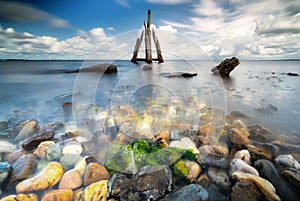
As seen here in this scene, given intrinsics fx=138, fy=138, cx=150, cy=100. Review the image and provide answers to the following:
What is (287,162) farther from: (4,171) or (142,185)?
(4,171)

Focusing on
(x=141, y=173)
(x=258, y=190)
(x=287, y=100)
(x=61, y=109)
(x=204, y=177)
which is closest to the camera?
(x=258, y=190)

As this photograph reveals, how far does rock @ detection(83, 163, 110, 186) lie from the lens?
54.5 inches

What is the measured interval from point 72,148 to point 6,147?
0.95 meters

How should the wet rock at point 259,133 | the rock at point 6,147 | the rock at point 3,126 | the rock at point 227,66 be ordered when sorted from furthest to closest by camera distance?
the rock at point 227,66, the rock at point 3,126, the wet rock at point 259,133, the rock at point 6,147

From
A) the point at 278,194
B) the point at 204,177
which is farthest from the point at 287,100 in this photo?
the point at 204,177

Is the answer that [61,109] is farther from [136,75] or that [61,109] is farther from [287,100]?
[287,100]

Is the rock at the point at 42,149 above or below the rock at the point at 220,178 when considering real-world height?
below

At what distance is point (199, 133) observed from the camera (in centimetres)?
211

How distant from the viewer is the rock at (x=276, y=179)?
1.21 meters

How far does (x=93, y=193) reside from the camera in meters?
1.23

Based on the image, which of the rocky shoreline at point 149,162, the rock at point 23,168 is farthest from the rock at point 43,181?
the rock at point 23,168

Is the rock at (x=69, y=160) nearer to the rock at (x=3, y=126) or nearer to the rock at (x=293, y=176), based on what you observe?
the rock at (x=3, y=126)

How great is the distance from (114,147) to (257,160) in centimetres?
171

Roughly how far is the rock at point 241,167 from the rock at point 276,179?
0.36ft
